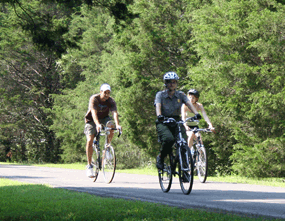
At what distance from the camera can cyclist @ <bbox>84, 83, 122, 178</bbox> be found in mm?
10445

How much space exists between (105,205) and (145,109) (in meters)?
19.2

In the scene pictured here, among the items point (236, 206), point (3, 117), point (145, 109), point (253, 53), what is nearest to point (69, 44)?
point (236, 206)

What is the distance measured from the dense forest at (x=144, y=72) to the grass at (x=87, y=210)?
4706mm

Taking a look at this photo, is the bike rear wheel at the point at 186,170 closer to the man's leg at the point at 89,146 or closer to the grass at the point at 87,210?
the grass at the point at 87,210

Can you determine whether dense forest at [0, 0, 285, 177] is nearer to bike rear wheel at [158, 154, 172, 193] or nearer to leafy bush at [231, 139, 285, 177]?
leafy bush at [231, 139, 285, 177]

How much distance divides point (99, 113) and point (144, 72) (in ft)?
50.9

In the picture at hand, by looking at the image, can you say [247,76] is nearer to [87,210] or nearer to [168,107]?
[168,107]

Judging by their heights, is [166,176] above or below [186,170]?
below

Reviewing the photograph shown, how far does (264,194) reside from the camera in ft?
26.5

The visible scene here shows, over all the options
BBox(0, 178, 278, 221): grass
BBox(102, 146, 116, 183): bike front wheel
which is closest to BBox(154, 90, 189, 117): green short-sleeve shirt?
BBox(0, 178, 278, 221): grass

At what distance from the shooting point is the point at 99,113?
10.8 metres

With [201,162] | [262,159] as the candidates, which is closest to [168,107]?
[201,162]

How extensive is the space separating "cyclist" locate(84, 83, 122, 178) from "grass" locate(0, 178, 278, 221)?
3.05 metres

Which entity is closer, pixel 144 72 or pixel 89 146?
pixel 89 146
